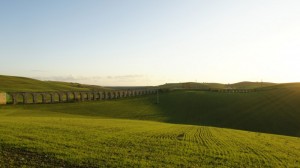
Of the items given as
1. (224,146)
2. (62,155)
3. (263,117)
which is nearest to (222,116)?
(263,117)

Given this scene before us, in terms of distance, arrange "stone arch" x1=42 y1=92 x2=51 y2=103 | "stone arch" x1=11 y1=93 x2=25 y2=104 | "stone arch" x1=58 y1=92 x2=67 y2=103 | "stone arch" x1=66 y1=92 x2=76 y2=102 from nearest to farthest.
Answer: "stone arch" x1=11 y1=93 x2=25 y2=104, "stone arch" x1=42 y1=92 x2=51 y2=103, "stone arch" x1=58 y1=92 x2=67 y2=103, "stone arch" x1=66 y1=92 x2=76 y2=102

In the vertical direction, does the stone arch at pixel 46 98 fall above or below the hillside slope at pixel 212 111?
above

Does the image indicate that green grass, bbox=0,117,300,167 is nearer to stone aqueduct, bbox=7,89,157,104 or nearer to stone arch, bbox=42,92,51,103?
stone aqueduct, bbox=7,89,157,104

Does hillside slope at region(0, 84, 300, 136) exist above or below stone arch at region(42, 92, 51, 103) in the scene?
below

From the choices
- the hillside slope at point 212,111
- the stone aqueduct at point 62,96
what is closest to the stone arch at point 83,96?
the stone aqueduct at point 62,96

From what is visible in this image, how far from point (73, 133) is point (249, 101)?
9172 centimetres

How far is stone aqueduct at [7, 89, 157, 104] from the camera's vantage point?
100 meters

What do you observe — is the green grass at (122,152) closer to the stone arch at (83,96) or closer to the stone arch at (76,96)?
the stone arch at (76,96)

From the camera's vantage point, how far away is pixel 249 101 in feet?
366

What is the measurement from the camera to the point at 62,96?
113 meters

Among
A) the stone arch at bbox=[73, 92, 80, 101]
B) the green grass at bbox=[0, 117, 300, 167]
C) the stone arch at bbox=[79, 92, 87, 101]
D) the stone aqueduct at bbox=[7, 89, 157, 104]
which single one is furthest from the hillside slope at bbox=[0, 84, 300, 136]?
the green grass at bbox=[0, 117, 300, 167]

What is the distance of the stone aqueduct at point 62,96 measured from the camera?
100250 millimetres

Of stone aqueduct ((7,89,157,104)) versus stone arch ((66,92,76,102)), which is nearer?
stone aqueduct ((7,89,157,104))

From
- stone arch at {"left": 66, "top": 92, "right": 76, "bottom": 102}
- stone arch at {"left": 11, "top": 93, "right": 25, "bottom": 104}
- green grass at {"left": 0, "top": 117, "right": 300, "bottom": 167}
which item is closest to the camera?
green grass at {"left": 0, "top": 117, "right": 300, "bottom": 167}
